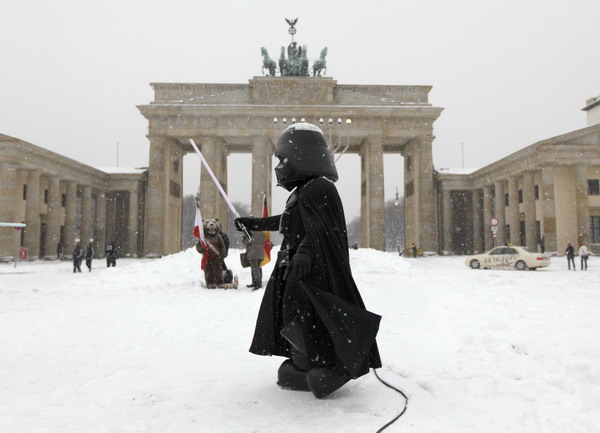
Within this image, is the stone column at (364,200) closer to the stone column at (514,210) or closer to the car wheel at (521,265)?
the stone column at (514,210)

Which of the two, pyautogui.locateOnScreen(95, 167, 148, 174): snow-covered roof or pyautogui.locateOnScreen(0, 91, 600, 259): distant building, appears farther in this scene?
pyautogui.locateOnScreen(95, 167, 148, 174): snow-covered roof

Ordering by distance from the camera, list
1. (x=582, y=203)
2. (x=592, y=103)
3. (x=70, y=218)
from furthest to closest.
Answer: (x=592, y=103)
(x=70, y=218)
(x=582, y=203)

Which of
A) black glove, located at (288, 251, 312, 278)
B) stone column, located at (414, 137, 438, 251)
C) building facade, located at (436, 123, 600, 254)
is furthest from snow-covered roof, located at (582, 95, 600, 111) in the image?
black glove, located at (288, 251, 312, 278)

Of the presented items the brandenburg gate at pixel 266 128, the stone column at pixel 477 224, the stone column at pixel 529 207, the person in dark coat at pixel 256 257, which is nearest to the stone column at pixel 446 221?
the stone column at pixel 477 224

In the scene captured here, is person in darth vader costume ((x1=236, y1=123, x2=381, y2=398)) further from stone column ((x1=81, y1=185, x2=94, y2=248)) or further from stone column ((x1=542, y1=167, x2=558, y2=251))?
stone column ((x1=81, y1=185, x2=94, y2=248))

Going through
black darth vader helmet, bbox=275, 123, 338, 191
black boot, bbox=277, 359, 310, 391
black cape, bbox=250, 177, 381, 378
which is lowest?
black boot, bbox=277, 359, 310, 391

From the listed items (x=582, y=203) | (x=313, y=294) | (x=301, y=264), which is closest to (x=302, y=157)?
(x=301, y=264)

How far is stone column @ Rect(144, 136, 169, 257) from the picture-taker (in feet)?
129

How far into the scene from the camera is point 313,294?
140 inches

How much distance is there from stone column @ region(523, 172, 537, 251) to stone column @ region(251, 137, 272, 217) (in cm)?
2058

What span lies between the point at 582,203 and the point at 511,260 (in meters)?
15.1

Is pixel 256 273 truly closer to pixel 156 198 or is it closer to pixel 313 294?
pixel 313 294

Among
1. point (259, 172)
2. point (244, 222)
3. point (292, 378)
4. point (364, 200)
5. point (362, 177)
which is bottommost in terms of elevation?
point (292, 378)

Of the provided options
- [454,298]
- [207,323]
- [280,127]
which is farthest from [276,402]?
[280,127]
